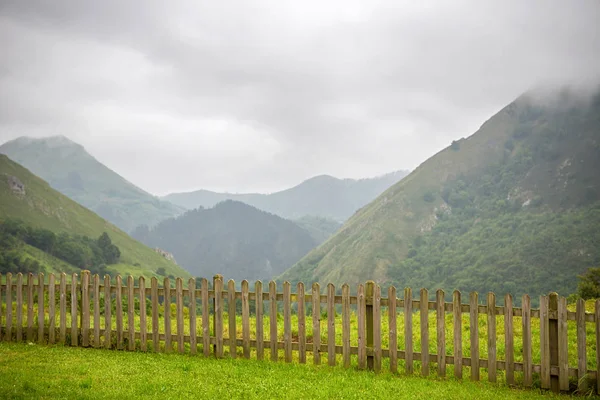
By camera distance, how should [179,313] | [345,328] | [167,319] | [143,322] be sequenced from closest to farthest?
[345,328]
[179,313]
[167,319]
[143,322]

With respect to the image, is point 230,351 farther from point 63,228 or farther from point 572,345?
point 63,228

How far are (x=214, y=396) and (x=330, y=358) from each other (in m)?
3.38

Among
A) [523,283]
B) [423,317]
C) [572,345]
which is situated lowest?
[523,283]

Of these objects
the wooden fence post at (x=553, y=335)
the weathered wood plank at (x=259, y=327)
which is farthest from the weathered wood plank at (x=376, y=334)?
the wooden fence post at (x=553, y=335)

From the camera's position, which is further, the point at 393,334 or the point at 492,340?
the point at 393,334

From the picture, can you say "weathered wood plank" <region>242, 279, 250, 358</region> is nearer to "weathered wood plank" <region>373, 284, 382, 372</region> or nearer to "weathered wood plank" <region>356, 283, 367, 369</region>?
"weathered wood plank" <region>356, 283, 367, 369</region>

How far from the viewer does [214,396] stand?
8.58 meters

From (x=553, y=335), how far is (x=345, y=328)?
430cm

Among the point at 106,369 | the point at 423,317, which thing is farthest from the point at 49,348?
the point at 423,317

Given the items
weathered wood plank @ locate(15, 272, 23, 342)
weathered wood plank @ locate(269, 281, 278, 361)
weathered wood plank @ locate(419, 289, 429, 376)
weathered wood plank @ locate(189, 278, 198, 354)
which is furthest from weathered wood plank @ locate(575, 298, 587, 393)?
weathered wood plank @ locate(15, 272, 23, 342)

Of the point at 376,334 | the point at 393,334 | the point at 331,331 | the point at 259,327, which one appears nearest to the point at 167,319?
the point at 259,327

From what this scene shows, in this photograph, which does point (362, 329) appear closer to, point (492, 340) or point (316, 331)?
point (316, 331)

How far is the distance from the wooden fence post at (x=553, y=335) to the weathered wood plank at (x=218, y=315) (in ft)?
24.1

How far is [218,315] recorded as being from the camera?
1174cm
